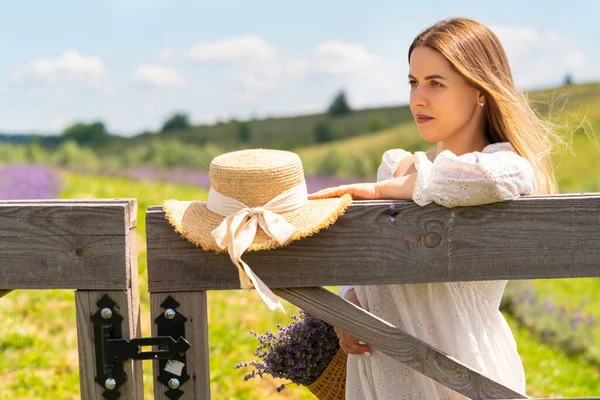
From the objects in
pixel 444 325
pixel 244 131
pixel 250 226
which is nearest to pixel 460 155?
pixel 444 325

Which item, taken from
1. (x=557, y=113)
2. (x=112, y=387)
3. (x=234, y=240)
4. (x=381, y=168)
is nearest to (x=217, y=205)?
(x=234, y=240)

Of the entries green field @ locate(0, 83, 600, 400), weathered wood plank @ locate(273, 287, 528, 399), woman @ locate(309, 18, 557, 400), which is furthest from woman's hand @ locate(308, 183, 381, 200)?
green field @ locate(0, 83, 600, 400)

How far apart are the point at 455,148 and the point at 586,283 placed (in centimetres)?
1289

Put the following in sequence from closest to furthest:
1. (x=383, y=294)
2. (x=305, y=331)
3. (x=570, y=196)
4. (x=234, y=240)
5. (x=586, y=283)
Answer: (x=234, y=240), (x=570, y=196), (x=383, y=294), (x=305, y=331), (x=586, y=283)

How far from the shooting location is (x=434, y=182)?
2.12m

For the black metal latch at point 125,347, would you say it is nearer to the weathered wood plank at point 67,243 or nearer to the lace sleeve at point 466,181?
the weathered wood plank at point 67,243

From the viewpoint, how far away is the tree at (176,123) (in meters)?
58.8

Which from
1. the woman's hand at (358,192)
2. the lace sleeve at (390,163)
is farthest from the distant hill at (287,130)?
the woman's hand at (358,192)

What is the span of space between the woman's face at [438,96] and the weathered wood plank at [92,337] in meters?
1.20

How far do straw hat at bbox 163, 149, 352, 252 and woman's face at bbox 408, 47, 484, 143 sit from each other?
0.54 metres

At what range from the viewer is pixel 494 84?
2547 mm

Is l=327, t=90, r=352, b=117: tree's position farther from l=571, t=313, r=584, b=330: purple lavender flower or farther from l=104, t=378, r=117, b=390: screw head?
l=104, t=378, r=117, b=390: screw head

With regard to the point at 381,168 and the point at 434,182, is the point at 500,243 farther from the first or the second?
the point at 381,168

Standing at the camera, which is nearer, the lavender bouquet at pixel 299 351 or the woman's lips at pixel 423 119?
the woman's lips at pixel 423 119
